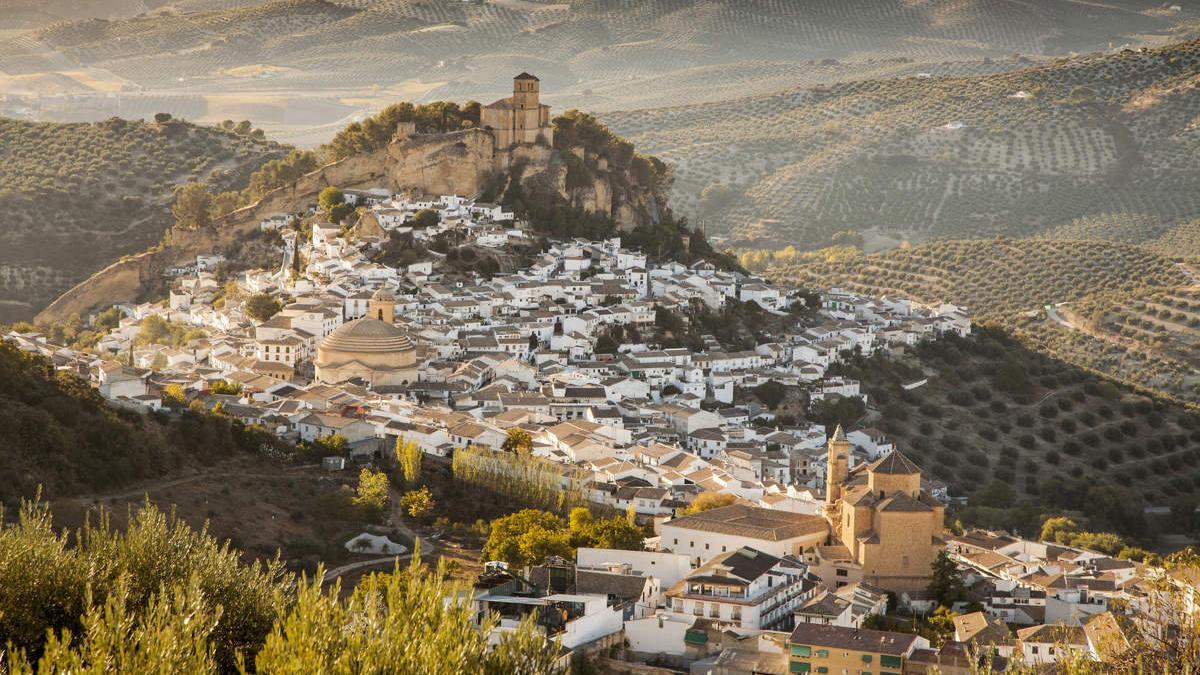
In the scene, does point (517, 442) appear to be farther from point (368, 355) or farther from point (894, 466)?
point (894, 466)

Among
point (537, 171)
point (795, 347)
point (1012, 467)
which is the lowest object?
point (1012, 467)

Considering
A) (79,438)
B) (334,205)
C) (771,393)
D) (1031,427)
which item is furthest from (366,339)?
(1031,427)

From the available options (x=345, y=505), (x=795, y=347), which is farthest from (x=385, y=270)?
(x=345, y=505)

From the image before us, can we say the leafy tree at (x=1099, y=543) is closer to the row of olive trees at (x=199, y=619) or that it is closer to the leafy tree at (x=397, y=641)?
the row of olive trees at (x=199, y=619)

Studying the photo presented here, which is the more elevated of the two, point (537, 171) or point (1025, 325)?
point (537, 171)

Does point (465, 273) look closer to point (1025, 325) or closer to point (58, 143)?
point (1025, 325)

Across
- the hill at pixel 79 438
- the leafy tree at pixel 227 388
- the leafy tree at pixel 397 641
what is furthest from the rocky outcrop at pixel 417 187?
the leafy tree at pixel 397 641

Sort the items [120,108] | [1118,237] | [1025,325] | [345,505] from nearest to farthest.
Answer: [345,505]
[1025,325]
[1118,237]
[120,108]

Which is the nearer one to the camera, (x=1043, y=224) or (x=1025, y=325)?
(x=1025, y=325)
